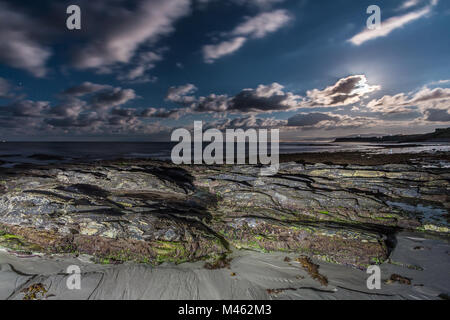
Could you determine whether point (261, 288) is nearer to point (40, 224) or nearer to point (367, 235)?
point (367, 235)

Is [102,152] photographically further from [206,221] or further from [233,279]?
[233,279]

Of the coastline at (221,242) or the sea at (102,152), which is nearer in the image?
the coastline at (221,242)

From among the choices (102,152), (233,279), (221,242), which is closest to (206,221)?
(221,242)

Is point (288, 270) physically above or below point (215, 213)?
below

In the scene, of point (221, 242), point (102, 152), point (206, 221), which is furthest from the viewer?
point (102, 152)

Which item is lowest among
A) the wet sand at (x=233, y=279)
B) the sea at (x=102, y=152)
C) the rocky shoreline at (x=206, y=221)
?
the wet sand at (x=233, y=279)

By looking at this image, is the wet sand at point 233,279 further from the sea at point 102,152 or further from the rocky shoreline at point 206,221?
the sea at point 102,152

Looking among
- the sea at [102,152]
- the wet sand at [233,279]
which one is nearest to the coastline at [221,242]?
the wet sand at [233,279]
